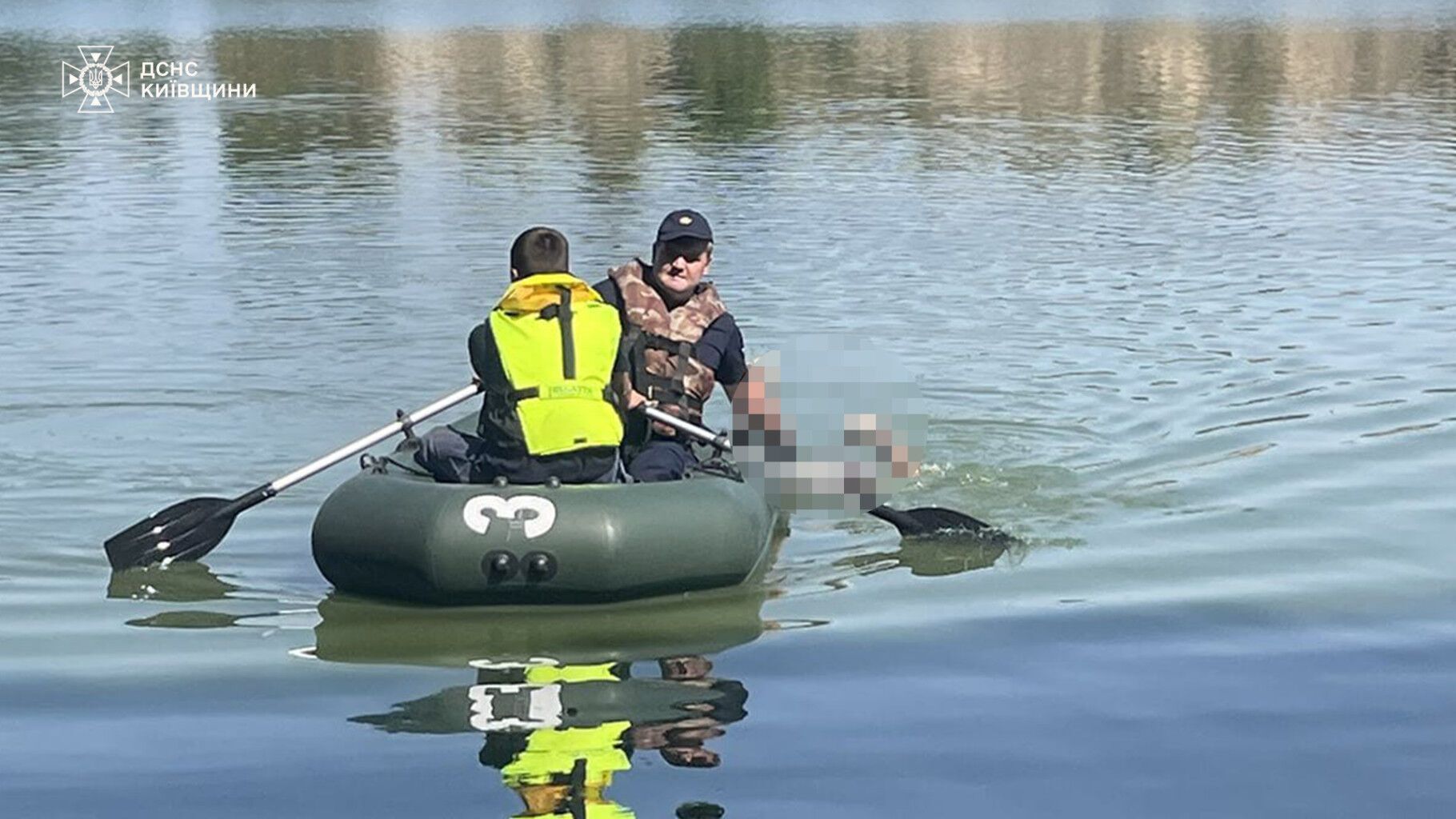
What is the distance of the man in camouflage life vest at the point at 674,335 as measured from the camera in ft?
33.2

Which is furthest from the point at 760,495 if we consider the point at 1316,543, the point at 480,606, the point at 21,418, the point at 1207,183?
the point at 1207,183

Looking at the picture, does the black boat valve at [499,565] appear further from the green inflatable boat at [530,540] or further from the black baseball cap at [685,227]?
the black baseball cap at [685,227]

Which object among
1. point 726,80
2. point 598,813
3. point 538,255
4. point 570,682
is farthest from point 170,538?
point 726,80

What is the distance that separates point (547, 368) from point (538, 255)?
0.44 metres

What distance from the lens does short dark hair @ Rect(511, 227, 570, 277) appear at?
366 inches

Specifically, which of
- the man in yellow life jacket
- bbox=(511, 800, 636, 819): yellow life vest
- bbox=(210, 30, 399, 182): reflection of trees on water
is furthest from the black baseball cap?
bbox=(210, 30, 399, 182): reflection of trees on water

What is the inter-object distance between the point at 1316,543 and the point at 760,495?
101 inches

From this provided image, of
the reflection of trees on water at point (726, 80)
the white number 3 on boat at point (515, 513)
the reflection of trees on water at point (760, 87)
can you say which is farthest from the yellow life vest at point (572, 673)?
the reflection of trees on water at point (726, 80)

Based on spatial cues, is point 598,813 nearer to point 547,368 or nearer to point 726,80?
point 547,368

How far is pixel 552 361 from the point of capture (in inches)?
368

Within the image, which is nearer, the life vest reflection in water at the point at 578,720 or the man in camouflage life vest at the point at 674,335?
the life vest reflection in water at the point at 578,720

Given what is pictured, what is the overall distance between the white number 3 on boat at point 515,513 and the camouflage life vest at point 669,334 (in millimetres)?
1268

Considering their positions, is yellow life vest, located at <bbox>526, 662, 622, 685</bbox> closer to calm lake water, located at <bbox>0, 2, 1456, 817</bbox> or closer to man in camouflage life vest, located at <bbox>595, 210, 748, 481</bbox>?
calm lake water, located at <bbox>0, 2, 1456, 817</bbox>

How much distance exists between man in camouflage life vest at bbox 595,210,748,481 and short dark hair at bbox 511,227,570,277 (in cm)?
75
